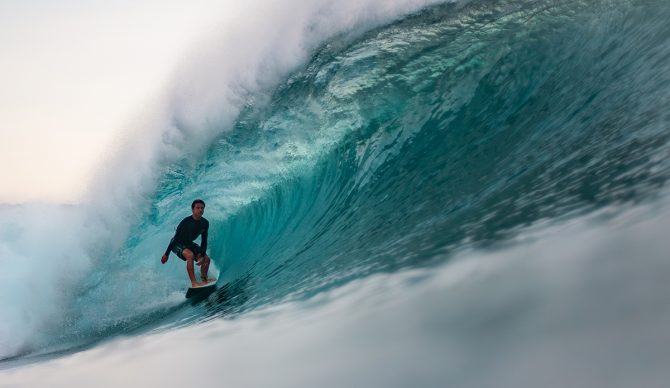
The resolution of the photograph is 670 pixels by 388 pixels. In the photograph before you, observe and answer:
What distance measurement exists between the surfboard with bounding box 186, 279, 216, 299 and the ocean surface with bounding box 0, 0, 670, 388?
8.5 inches

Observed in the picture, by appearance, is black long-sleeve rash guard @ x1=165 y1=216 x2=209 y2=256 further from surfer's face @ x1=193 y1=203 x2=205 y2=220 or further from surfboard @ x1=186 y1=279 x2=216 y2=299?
surfboard @ x1=186 y1=279 x2=216 y2=299

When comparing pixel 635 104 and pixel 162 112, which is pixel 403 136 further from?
pixel 162 112

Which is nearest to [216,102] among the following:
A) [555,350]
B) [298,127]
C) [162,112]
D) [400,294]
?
[162,112]

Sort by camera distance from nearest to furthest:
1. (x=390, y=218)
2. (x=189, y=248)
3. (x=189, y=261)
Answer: (x=390, y=218) → (x=189, y=261) → (x=189, y=248)

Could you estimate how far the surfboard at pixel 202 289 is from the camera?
691 centimetres

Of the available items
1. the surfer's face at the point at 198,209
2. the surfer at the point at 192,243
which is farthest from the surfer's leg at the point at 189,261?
the surfer's face at the point at 198,209

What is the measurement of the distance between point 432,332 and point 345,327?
1.95 feet

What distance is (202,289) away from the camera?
279 inches

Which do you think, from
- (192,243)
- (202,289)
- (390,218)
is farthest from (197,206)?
(390,218)

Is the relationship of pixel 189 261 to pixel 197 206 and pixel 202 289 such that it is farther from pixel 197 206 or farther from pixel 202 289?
pixel 197 206

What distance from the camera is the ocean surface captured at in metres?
2.05

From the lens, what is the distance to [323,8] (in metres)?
10.6

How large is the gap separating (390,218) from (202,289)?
304 cm

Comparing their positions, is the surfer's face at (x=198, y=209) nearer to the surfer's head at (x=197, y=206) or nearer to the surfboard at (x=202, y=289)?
the surfer's head at (x=197, y=206)
